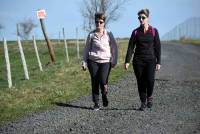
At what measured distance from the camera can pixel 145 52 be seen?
978cm

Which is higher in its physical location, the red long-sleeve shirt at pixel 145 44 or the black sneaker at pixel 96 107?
the red long-sleeve shirt at pixel 145 44

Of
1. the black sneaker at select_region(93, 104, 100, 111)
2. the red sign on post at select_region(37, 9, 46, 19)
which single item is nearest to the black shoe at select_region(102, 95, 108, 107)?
the black sneaker at select_region(93, 104, 100, 111)

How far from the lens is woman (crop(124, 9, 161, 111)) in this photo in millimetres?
9703

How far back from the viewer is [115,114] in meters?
9.56

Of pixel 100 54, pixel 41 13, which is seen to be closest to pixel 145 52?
pixel 100 54

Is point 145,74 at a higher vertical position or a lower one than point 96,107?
higher

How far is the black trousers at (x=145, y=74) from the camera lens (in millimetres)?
9883

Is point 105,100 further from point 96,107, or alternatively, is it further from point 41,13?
point 41,13

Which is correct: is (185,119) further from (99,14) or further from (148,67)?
(99,14)

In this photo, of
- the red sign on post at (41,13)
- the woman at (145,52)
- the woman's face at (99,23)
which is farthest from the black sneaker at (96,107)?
the red sign on post at (41,13)

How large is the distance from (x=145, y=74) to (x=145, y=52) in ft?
1.60

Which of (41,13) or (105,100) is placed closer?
(105,100)

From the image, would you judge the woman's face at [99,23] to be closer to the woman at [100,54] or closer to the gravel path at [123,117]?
the woman at [100,54]

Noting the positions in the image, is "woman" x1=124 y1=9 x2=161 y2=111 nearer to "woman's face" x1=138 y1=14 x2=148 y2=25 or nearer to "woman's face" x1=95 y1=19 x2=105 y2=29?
"woman's face" x1=138 y1=14 x2=148 y2=25
